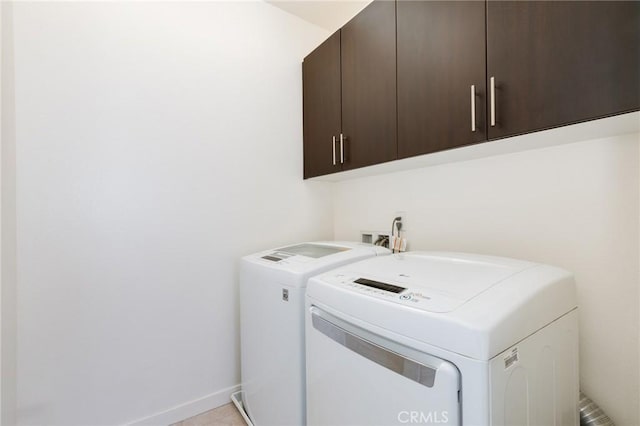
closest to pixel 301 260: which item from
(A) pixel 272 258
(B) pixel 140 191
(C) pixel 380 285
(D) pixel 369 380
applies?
(A) pixel 272 258

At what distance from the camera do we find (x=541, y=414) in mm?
701

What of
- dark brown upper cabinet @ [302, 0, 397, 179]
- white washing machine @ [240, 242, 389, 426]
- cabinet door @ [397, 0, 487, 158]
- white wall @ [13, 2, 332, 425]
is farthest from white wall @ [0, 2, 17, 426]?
cabinet door @ [397, 0, 487, 158]

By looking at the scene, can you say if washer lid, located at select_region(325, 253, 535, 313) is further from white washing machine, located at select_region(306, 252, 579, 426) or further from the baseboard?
the baseboard

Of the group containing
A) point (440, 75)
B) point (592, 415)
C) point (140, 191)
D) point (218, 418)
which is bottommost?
point (218, 418)

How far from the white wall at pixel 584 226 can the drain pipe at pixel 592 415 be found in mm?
41

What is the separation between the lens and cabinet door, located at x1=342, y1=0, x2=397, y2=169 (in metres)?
1.29

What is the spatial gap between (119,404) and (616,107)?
213 centimetres

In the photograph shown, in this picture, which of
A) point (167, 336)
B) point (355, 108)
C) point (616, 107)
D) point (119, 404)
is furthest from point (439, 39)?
point (119, 404)

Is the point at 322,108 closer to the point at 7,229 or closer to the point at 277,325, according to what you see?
the point at 277,325

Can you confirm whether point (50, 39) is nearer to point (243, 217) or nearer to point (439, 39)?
point (243, 217)

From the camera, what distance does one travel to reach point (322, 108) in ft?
5.68

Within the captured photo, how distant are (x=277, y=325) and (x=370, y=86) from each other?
Result: 117 centimetres

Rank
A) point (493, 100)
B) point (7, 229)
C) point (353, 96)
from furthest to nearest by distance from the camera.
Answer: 1. point (353, 96)
2. point (7, 229)
3. point (493, 100)

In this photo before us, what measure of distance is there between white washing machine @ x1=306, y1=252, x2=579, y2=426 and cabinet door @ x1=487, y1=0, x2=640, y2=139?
45cm
